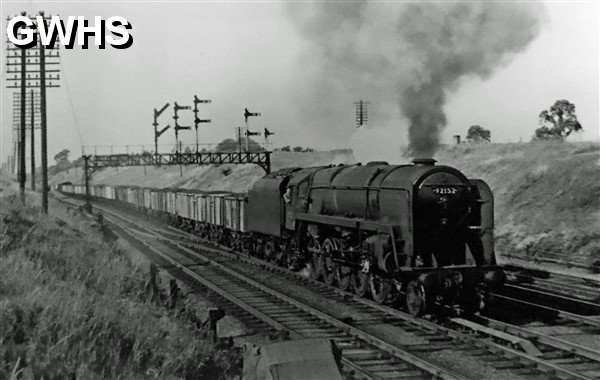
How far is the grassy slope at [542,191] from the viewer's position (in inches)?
999

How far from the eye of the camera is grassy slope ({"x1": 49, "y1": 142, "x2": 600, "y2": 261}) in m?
25.4

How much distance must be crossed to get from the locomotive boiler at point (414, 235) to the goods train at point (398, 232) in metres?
0.02

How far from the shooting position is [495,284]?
43.3 ft

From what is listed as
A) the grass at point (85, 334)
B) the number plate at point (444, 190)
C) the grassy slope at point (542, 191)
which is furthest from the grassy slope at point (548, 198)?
the grass at point (85, 334)

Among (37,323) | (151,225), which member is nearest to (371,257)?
(37,323)

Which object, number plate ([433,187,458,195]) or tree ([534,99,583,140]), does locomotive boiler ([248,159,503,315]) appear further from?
tree ([534,99,583,140])

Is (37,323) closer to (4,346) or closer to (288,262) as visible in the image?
(4,346)

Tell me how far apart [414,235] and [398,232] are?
0.44 m

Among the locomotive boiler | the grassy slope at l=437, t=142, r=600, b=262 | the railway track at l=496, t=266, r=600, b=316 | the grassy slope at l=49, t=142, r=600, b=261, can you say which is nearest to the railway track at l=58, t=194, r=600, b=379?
the locomotive boiler

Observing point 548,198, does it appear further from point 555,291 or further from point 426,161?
point 426,161

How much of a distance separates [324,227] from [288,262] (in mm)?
3934

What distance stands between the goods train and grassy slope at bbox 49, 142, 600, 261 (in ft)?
28.6

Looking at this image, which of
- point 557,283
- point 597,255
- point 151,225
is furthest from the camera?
point 151,225

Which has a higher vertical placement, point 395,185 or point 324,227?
point 395,185
